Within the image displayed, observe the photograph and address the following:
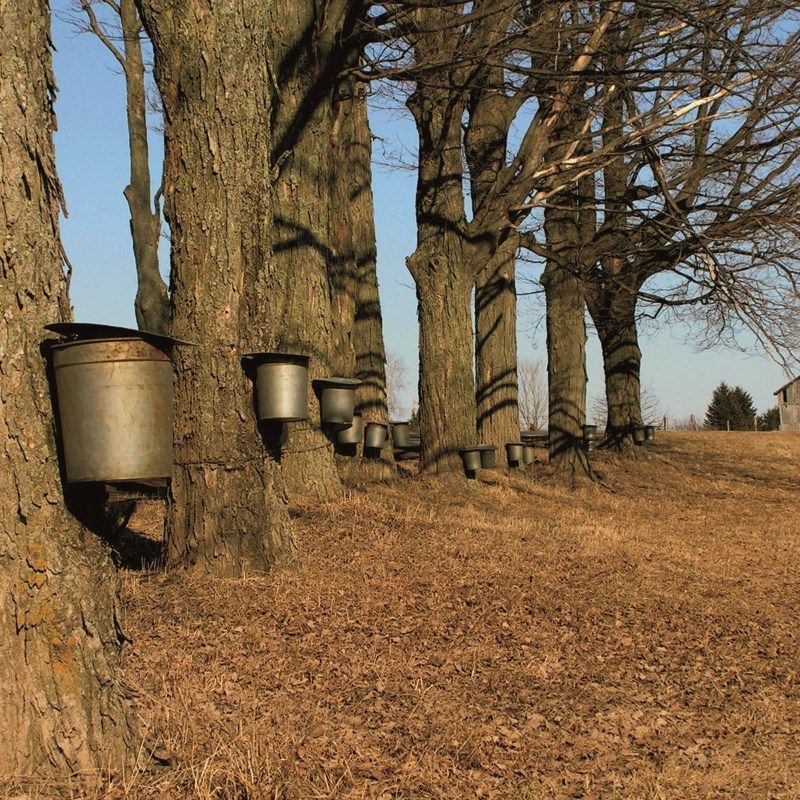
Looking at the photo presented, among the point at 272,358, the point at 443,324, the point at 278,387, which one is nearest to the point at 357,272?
the point at 443,324

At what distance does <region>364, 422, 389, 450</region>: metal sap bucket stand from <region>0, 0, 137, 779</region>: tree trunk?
28.0 ft

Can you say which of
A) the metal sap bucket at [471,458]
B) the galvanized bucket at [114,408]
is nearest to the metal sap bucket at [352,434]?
the metal sap bucket at [471,458]

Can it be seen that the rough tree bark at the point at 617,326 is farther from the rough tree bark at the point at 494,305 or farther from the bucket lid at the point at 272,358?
the bucket lid at the point at 272,358

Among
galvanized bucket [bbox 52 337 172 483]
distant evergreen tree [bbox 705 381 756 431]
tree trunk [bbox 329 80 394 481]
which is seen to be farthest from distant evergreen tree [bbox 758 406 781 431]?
galvanized bucket [bbox 52 337 172 483]

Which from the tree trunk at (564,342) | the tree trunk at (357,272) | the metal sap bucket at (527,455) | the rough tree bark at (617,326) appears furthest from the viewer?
the rough tree bark at (617,326)

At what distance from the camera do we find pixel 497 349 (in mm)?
17172

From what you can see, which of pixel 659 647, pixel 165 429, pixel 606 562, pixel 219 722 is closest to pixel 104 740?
pixel 219 722

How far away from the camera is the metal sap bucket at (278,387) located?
6957 millimetres

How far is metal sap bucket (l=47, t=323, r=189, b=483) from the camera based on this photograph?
3.95 meters

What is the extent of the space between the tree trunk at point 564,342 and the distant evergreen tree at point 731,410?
3614 centimetres

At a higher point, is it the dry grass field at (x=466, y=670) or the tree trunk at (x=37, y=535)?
the tree trunk at (x=37, y=535)

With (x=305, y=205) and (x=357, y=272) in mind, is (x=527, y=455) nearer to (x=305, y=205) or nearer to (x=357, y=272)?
(x=357, y=272)

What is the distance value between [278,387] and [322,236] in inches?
181

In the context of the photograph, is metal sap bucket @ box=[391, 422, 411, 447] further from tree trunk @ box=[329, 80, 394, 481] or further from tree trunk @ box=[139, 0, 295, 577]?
tree trunk @ box=[139, 0, 295, 577]
